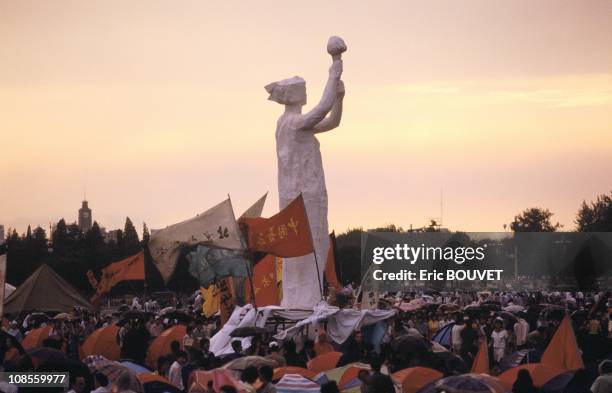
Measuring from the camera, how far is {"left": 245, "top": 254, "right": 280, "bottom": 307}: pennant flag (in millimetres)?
35031

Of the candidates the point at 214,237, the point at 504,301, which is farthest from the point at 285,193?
the point at 504,301

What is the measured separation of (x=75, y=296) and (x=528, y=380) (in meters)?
19.7

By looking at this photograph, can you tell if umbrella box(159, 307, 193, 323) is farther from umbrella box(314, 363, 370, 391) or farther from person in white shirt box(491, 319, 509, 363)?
umbrella box(314, 363, 370, 391)

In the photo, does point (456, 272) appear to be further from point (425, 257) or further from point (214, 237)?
point (214, 237)

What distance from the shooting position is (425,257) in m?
88.2

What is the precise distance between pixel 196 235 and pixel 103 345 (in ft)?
13.6

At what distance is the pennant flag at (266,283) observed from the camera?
35.0m

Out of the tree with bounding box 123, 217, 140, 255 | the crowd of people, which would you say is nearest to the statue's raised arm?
the crowd of people

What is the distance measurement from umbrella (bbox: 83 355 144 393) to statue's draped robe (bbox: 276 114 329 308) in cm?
1449

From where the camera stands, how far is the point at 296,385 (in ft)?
55.6

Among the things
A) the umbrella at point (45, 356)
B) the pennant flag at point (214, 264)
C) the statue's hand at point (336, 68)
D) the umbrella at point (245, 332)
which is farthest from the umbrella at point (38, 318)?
the umbrella at point (45, 356)

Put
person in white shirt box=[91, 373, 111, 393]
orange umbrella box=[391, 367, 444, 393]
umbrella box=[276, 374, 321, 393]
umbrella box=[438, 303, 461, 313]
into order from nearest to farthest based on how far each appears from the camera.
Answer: umbrella box=[276, 374, 321, 393]
person in white shirt box=[91, 373, 111, 393]
orange umbrella box=[391, 367, 444, 393]
umbrella box=[438, 303, 461, 313]

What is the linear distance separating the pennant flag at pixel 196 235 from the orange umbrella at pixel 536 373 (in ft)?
34.2

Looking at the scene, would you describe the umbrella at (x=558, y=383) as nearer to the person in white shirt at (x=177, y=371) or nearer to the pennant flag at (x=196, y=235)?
the person in white shirt at (x=177, y=371)
